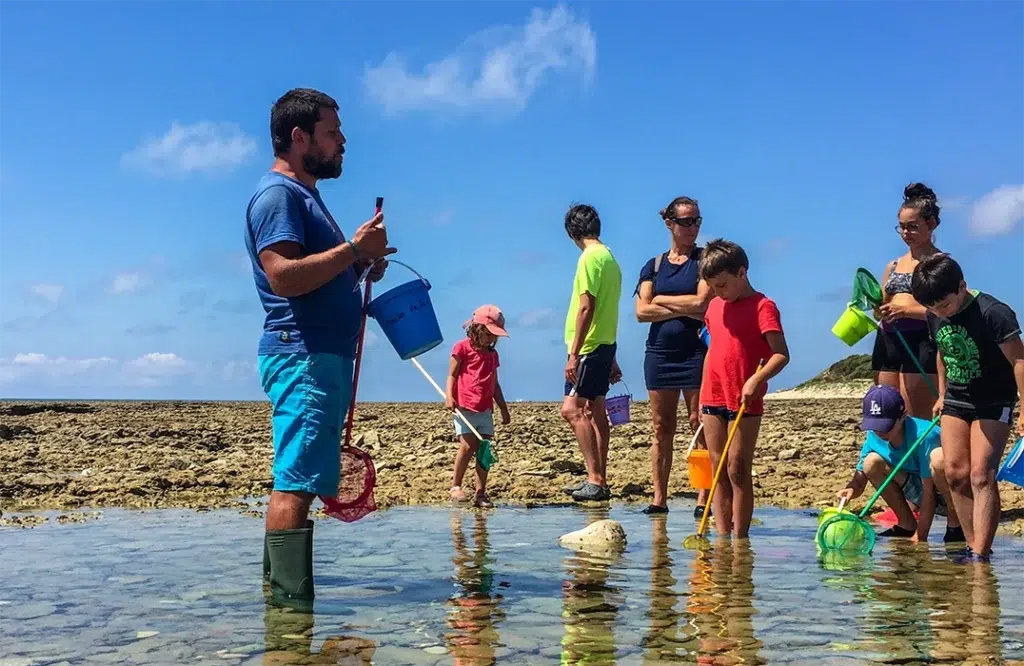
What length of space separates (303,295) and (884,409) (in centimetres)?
370

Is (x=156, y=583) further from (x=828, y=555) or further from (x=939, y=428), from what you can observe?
(x=939, y=428)

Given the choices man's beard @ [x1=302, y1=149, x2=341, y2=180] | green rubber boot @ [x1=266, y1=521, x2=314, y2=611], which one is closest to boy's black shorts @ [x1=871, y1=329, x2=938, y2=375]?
man's beard @ [x1=302, y1=149, x2=341, y2=180]

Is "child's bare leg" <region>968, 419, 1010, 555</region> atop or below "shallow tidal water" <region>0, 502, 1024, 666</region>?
atop

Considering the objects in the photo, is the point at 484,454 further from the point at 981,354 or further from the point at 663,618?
the point at 663,618

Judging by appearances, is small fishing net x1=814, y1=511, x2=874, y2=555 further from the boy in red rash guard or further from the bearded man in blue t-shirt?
the bearded man in blue t-shirt

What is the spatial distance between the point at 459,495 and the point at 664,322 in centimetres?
230

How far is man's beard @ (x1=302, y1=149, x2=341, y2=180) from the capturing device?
454cm

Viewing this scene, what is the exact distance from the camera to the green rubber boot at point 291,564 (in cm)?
433

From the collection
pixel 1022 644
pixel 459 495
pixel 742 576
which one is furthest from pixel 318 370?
pixel 459 495

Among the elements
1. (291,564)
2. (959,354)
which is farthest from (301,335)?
(959,354)

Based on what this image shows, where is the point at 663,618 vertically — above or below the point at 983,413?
below

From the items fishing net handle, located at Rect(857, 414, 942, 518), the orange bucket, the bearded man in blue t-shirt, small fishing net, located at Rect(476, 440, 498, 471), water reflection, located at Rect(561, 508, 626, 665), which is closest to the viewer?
water reflection, located at Rect(561, 508, 626, 665)

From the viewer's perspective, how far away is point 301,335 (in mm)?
4328

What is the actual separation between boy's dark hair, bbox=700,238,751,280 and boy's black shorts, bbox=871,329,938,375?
1324mm
